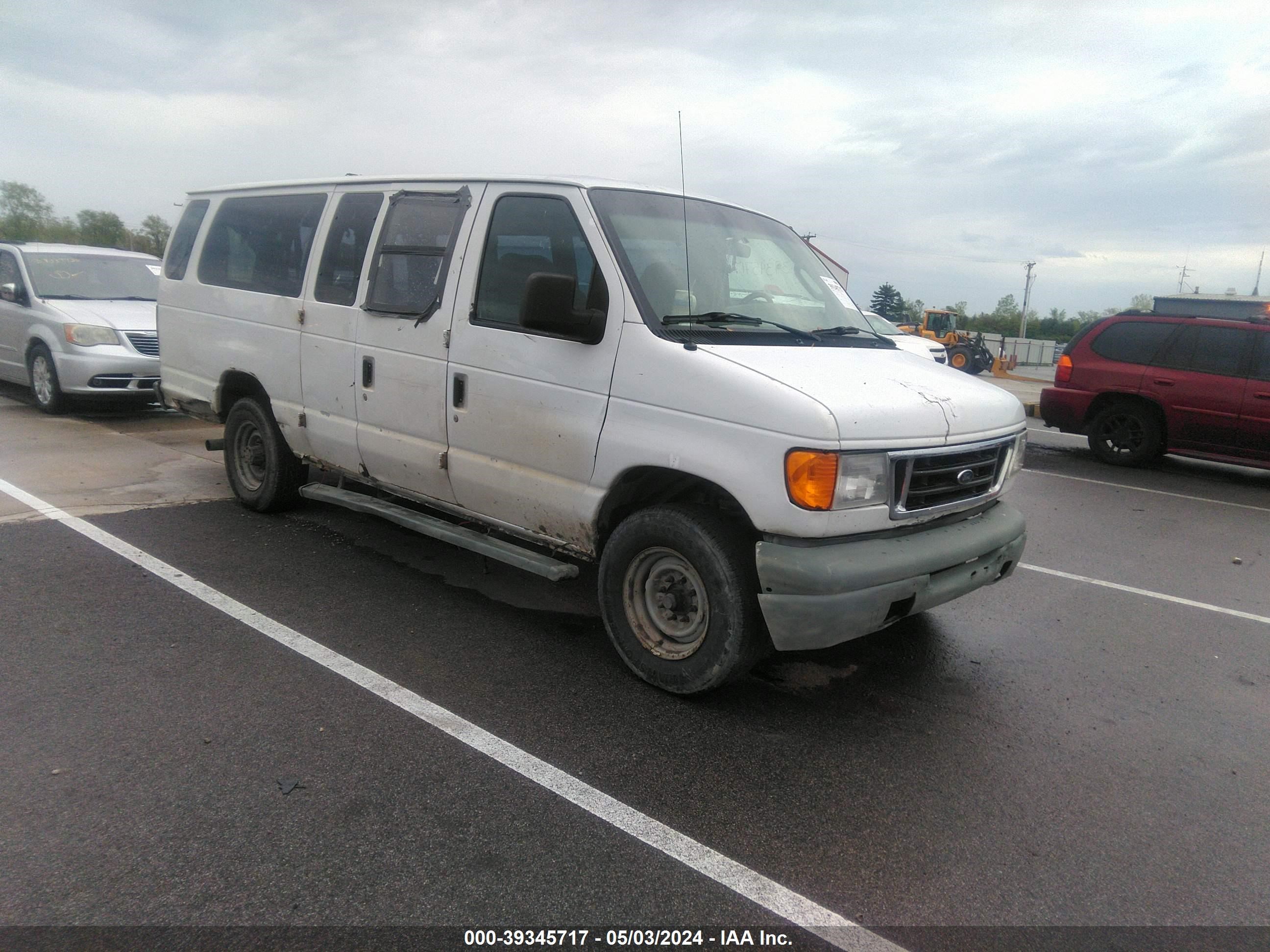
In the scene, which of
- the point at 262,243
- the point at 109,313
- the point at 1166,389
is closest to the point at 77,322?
the point at 109,313

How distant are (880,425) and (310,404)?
350cm

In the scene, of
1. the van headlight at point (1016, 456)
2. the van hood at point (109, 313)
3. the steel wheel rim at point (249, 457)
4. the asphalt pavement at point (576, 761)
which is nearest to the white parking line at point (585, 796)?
the asphalt pavement at point (576, 761)

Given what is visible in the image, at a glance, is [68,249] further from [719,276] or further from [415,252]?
[719,276]

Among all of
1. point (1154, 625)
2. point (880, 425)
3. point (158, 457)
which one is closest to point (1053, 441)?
point (1154, 625)

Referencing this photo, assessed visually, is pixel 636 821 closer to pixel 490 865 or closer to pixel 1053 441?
pixel 490 865

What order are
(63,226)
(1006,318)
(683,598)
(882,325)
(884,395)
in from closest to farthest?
(884,395)
(683,598)
(882,325)
(63,226)
(1006,318)

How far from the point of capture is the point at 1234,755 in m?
3.55

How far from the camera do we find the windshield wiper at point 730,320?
3717mm

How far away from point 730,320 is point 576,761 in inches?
77.6

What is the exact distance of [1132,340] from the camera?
10.3m

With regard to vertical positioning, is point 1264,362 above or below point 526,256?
below

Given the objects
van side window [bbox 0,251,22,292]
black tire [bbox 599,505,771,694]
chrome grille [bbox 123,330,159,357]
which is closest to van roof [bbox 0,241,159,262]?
van side window [bbox 0,251,22,292]

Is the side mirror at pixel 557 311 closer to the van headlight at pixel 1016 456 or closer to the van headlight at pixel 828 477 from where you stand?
the van headlight at pixel 828 477

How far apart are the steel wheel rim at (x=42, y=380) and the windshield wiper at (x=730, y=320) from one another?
8743 millimetres
